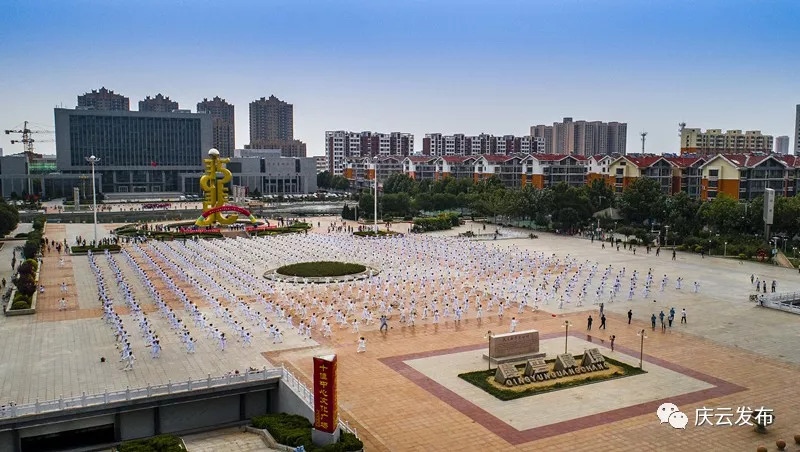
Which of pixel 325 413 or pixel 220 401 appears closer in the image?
pixel 325 413

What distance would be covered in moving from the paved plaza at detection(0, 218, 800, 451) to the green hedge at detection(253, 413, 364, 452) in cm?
116

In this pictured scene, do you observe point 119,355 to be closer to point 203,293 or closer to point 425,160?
point 203,293

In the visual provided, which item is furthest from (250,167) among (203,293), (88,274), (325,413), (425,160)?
(325,413)

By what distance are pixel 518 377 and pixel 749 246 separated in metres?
33.5

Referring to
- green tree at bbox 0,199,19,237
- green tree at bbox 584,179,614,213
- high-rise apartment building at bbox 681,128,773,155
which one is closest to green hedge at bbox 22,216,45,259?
green tree at bbox 0,199,19,237

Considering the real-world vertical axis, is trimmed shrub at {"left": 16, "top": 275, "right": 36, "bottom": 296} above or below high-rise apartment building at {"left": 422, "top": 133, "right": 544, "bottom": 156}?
below

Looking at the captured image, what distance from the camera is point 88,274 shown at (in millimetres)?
38094

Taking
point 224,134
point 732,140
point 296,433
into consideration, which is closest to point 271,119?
point 224,134

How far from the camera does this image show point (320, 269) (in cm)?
3800

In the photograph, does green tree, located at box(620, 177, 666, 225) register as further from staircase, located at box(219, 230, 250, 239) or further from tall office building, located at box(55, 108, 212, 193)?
tall office building, located at box(55, 108, 212, 193)

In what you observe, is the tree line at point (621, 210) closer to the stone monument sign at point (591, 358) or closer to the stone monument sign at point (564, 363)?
the stone monument sign at point (591, 358)

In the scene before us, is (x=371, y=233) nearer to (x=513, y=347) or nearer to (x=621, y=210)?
(x=621, y=210)

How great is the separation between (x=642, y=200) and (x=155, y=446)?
177ft

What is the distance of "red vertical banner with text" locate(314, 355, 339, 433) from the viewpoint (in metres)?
15.5
